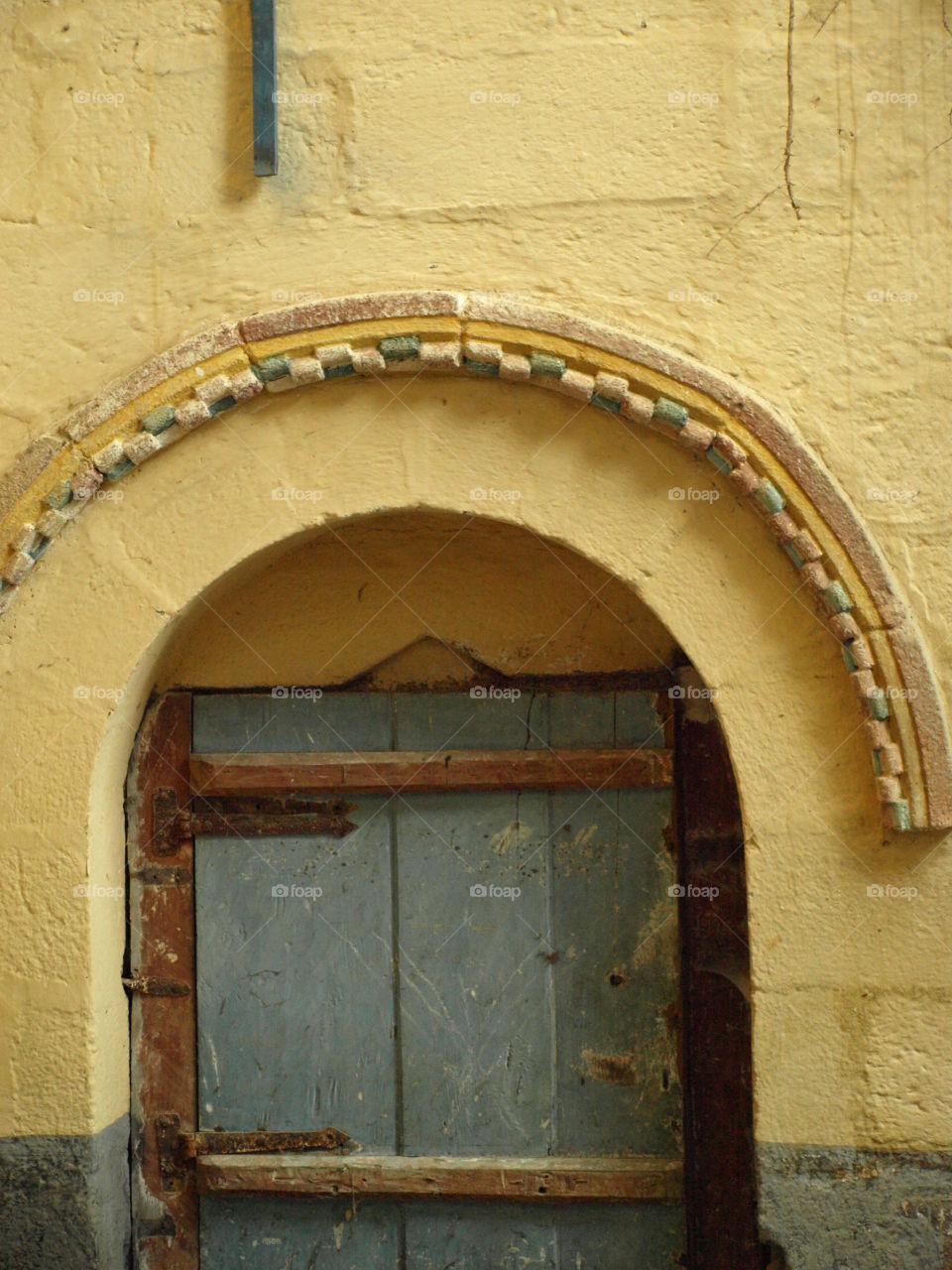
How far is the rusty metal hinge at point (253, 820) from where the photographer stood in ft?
10.6

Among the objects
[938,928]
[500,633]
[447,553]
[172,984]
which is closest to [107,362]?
[447,553]

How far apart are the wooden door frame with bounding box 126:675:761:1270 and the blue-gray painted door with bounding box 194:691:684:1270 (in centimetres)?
4

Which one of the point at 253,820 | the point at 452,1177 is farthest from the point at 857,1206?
the point at 253,820

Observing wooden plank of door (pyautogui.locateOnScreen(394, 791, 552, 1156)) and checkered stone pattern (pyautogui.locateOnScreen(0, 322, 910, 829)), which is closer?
checkered stone pattern (pyautogui.locateOnScreen(0, 322, 910, 829))

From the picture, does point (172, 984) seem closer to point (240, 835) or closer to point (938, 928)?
point (240, 835)

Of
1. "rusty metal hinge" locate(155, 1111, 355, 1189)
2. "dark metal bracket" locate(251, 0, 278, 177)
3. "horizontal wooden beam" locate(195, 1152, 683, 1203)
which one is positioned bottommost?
"horizontal wooden beam" locate(195, 1152, 683, 1203)

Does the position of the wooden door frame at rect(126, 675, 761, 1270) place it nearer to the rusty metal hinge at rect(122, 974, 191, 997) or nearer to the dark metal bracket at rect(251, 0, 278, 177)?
the rusty metal hinge at rect(122, 974, 191, 997)

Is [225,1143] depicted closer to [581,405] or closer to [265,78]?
[581,405]

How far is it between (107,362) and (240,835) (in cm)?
124

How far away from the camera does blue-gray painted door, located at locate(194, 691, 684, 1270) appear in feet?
10.3

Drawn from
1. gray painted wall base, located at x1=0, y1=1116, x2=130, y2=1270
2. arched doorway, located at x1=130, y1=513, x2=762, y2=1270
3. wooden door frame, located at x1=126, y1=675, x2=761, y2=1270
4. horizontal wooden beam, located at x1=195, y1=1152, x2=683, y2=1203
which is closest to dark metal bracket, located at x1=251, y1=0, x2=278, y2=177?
arched doorway, located at x1=130, y1=513, x2=762, y2=1270

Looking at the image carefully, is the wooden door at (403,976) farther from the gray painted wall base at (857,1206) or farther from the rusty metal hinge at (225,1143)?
the gray painted wall base at (857,1206)

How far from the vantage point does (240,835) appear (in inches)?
127

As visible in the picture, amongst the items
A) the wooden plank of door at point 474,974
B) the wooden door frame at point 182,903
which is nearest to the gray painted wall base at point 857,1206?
the wooden door frame at point 182,903
